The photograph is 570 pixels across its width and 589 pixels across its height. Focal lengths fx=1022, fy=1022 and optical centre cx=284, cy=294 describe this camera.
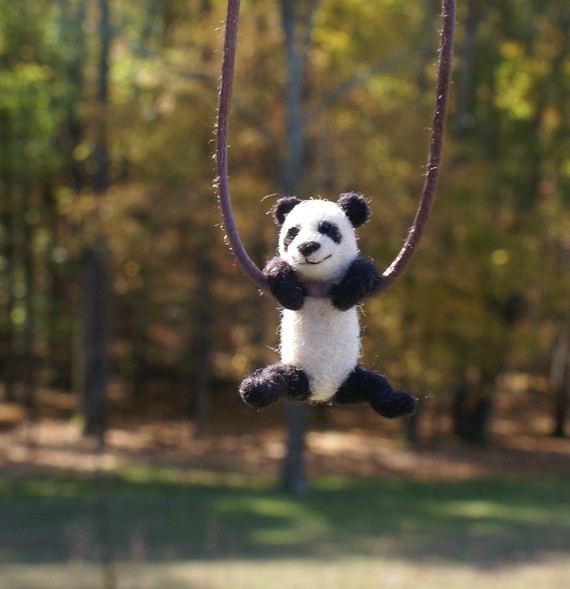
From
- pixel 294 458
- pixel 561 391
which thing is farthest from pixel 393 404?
pixel 561 391

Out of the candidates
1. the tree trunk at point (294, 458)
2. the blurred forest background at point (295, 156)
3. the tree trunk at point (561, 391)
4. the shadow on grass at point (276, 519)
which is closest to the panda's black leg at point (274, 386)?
the blurred forest background at point (295, 156)

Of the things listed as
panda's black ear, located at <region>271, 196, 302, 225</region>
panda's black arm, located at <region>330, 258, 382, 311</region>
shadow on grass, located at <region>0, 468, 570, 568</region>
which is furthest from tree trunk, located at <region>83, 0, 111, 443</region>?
panda's black arm, located at <region>330, 258, 382, 311</region>

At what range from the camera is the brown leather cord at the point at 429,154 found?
113cm

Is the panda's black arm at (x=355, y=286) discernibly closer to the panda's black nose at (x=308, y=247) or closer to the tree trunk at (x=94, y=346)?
the panda's black nose at (x=308, y=247)

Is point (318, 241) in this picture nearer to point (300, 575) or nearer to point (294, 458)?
point (300, 575)

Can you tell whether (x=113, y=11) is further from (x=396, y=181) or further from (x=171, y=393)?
(x=171, y=393)

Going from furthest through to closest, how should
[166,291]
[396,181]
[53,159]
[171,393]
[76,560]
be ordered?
[171,393]
[166,291]
[53,159]
[396,181]
[76,560]

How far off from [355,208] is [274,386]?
277mm

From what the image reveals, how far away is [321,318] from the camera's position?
123 cm

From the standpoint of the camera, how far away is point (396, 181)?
1448 centimetres

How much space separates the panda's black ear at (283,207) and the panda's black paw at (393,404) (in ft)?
0.87

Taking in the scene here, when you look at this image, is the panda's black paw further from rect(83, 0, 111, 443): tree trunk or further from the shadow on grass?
rect(83, 0, 111, 443): tree trunk

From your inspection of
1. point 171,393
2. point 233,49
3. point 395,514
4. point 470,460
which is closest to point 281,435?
point 470,460

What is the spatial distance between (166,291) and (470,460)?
855 centimetres
